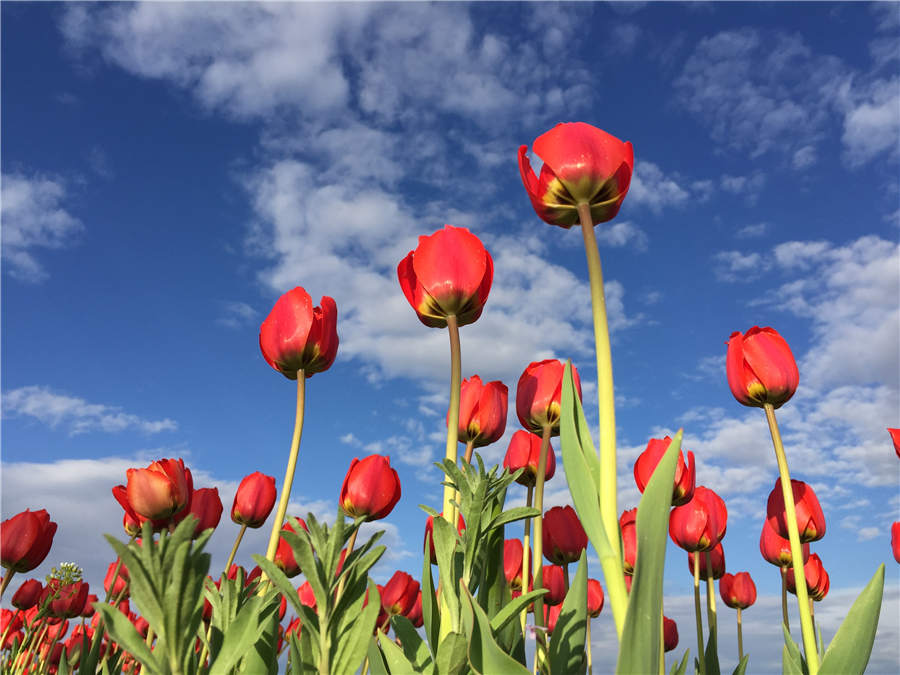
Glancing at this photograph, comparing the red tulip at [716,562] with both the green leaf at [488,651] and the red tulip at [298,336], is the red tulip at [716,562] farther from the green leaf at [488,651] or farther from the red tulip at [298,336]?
the green leaf at [488,651]

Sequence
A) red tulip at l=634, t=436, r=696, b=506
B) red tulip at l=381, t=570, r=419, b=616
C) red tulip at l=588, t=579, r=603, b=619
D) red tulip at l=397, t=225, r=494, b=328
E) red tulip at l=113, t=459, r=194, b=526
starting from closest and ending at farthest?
1. red tulip at l=397, t=225, r=494, b=328
2. red tulip at l=113, t=459, r=194, b=526
3. red tulip at l=634, t=436, r=696, b=506
4. red tulip at l=381, t=570, r=419, b=616
5. red tulip at l=588, t=579, r=603, b=619

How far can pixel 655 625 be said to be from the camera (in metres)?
1.22

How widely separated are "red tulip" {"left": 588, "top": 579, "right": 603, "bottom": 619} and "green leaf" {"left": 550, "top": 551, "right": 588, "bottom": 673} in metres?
3.08

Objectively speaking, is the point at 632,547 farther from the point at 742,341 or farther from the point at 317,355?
the point at 317,355

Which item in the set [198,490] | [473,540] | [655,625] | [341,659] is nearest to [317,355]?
[198,490]

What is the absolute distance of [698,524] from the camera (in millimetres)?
3709

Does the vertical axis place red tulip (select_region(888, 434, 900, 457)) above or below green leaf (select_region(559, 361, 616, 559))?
above

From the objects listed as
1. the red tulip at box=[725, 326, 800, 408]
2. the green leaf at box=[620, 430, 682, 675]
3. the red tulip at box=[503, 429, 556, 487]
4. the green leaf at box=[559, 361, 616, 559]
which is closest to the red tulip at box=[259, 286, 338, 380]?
the red tulip at box=[503, 429, 556, 487]

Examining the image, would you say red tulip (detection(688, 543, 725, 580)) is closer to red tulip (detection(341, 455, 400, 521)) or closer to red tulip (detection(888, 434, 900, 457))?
red tulip (detection(888, 434, 900, 457))

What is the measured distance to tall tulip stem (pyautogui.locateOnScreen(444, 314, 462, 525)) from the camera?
1840 mm

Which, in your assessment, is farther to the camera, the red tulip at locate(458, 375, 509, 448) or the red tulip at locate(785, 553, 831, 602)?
the red tulip at locate(785, 553, 831, 602)

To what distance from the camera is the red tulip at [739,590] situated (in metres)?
5.63

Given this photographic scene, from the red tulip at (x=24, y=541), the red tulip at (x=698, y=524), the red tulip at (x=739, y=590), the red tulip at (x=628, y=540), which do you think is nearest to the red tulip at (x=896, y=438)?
the red tulip at (x=698, y=524)

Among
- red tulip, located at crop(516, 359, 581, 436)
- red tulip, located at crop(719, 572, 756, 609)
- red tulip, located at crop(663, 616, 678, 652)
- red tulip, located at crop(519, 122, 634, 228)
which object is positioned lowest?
red tulip, located at crop(663, 616, 678, 652)
